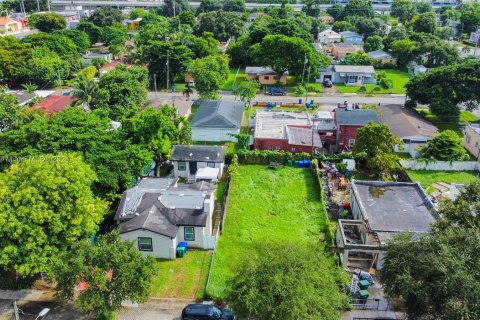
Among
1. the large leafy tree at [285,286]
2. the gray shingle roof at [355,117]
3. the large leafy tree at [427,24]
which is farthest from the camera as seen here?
the large leafy tree at [427,24]

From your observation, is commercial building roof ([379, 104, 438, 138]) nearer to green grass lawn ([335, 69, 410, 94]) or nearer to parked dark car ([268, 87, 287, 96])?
green grass lawn ([335, 69, 410, 94])

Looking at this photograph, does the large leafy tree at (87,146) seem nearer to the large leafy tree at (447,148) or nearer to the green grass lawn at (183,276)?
the green grass lawn at (183,276)

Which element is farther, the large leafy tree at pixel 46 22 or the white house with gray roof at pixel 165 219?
the large leafy tree at pixel 46 22

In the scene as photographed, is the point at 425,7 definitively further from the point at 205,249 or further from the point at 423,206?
the point at 205,249

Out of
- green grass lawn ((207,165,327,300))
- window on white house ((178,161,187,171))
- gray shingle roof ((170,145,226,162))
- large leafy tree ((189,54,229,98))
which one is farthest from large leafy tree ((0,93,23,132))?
green grass lawn ((207,165,327,300))

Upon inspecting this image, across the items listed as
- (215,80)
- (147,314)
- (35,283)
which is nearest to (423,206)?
(147,314)

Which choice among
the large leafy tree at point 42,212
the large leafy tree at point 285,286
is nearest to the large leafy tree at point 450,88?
the large leafy tree at point 285,286
